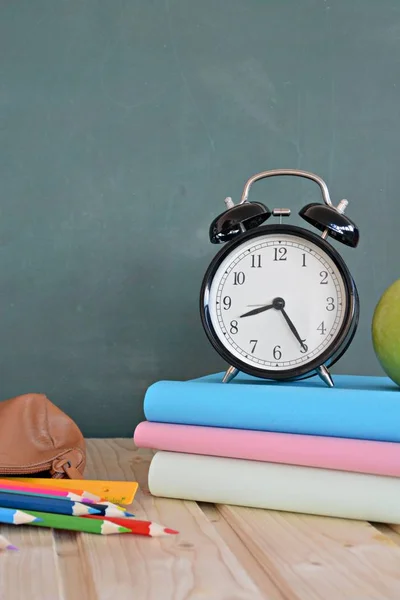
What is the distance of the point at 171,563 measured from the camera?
0.66 metres

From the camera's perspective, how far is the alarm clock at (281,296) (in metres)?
0.96

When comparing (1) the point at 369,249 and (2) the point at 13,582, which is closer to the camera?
(2) the point at 13,582

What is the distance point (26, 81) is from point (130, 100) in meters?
0.23

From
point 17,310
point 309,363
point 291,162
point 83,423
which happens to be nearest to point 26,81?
point 17,310

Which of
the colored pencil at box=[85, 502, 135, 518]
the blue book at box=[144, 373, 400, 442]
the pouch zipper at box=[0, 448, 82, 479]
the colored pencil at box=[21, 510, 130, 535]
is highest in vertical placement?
the blue book at box=[144, 373, 400, 442]

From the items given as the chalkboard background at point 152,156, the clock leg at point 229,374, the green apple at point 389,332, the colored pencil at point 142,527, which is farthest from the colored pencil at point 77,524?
the chalkboard background at point 152,156

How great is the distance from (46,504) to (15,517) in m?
0.04

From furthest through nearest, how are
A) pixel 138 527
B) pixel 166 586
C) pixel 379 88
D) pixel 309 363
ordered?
1. pixel 379 88
2. pixel 309 363
3. pixel 138 527
4. pixel 166 586

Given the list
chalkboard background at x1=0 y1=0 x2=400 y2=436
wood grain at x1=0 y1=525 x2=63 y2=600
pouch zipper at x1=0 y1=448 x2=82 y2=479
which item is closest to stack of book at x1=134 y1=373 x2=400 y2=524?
pouch zipper at x1=0 y1=448 x2=82 y2=479

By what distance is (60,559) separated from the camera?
2.21 feet

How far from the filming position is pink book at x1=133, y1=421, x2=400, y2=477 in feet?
2.63

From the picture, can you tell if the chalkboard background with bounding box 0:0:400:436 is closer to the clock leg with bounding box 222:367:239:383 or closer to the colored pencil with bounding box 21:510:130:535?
the clock leg with bounding box 222:367:239:383

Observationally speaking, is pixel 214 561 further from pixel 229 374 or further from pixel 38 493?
pixel 229 374

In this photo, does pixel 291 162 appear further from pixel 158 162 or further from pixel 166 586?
pixel 166 586
